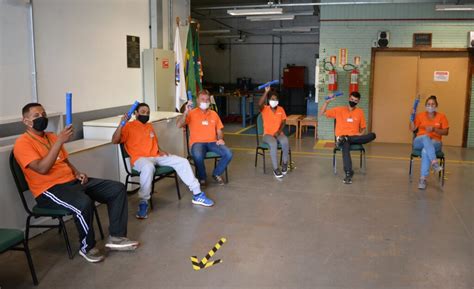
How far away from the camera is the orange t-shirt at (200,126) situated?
5.65m

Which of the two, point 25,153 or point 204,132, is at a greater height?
point 25,153

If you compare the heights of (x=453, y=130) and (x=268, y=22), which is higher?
(x=268, y=22)

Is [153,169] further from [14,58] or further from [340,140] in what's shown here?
[340,140]

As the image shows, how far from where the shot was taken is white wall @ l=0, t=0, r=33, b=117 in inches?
162

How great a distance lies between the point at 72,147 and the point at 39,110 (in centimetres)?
123

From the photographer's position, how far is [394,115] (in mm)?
9242

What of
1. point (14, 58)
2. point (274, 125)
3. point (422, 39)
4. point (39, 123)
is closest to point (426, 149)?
point (274, 125)

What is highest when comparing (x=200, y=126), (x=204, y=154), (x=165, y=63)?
(x=165, y=63)

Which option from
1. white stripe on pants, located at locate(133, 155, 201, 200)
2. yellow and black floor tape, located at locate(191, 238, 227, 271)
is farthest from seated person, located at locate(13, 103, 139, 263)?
white stripe on pants, located at locate(133, 155, 201, 200)

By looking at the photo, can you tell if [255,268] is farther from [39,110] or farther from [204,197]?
[39,110]

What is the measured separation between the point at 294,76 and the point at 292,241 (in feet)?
32.2

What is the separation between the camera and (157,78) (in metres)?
6.67

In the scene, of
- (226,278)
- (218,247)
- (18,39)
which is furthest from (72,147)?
(226,278)

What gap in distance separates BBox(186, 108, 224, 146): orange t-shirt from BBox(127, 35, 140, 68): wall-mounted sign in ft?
4.51
